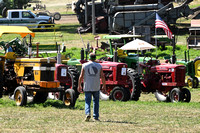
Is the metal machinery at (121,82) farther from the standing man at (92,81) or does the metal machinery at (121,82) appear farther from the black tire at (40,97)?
the standing man at (92,81)

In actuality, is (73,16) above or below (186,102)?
above

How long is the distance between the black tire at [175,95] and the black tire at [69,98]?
415 centimetres

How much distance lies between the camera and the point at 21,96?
14.6 m

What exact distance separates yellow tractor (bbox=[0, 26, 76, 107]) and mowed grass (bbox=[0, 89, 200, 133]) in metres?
0.30

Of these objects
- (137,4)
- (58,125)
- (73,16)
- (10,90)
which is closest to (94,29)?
(137,4)

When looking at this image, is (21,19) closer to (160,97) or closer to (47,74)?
(160,97)

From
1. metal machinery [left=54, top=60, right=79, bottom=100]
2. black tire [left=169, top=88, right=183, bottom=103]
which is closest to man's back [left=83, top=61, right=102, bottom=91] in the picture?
metal machinery [left=54, top=60, right=79, bottom=100]

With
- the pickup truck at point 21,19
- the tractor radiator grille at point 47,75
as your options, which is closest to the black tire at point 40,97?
the tractor radiator grille at point 47,75

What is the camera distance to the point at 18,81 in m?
15.8

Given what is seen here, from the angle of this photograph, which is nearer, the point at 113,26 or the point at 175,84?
the point at 175,84

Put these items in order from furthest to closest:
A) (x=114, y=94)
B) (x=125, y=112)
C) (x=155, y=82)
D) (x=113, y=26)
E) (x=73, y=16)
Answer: (x=73, y=16) → (x=113, y=26) → (x=155, y=82) → (x=114, y=94) → (x=125, y=112)

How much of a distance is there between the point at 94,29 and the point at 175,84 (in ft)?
89.8

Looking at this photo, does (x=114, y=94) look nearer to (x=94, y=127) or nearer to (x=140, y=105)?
(x=140, y=105)

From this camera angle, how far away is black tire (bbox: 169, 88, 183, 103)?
57.4ft
